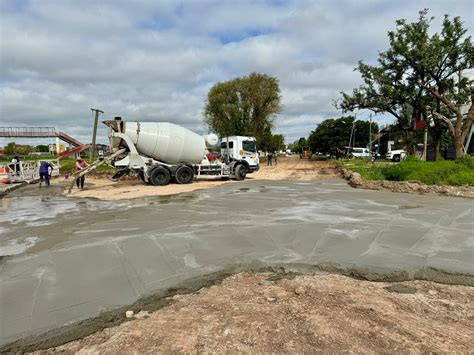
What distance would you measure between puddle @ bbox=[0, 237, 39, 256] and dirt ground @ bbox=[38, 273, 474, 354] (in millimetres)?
3845

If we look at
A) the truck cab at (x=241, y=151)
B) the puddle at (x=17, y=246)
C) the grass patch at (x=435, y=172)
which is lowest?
the puddle at (x=17, y=246)

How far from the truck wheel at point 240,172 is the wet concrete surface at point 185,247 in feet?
38.3

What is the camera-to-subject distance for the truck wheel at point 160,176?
18.9 meters

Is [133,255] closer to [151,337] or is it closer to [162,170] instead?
[151,337]

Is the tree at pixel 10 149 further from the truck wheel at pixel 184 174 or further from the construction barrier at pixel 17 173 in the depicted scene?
the truck wheel at pixel 184 174

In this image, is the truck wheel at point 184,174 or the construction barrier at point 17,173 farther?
the construction barrier at point 17,173

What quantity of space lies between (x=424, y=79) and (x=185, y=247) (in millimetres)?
23560

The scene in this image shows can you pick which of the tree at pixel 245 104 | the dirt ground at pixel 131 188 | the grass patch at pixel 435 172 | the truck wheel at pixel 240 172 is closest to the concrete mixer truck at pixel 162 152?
the truck wheel at pixel 240 172

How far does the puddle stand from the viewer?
21.0 feet

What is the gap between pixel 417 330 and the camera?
11.1 ft

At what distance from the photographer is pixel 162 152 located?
1931 centimetres

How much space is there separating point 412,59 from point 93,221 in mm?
22251

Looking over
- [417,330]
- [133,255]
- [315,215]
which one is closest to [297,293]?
[417,330]

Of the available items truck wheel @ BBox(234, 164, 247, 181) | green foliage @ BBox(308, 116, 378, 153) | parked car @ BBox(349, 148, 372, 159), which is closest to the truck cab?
truck wheel @ BBox(234, 164, 247, 181)
